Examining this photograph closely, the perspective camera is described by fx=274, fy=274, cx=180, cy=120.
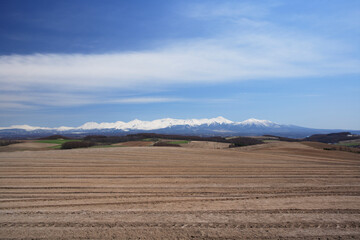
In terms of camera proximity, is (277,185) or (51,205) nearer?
(51,205)

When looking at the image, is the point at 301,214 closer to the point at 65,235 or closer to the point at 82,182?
the point at 65,235

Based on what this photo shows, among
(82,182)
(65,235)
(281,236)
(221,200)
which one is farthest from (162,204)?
(82,182)

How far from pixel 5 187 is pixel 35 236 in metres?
7.27

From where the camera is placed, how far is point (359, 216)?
820cm

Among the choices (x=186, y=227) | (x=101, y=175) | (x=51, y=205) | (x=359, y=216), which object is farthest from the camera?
(x=101, y=175)

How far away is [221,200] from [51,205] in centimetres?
609

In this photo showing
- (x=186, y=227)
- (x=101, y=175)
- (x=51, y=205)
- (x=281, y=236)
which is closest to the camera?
(x=281, y=236)

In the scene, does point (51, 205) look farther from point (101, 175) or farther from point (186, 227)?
point (101, 175)

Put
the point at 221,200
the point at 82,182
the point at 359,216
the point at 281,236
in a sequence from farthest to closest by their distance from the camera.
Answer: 1. the point at 82,182
2. the point at 221,200
3. the point at 359,216
4. the point at 281,236

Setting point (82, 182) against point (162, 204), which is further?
point (82, 182)

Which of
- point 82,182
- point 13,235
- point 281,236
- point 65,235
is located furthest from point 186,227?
point 82,182

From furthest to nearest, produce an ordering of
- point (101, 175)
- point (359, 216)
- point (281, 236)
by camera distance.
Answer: point (101, 175)
point (359, 216)
point (281, 236)

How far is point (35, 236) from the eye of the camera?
6.79 m

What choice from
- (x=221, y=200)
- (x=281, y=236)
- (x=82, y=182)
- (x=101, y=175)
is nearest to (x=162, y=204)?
(x=221, y=200)
